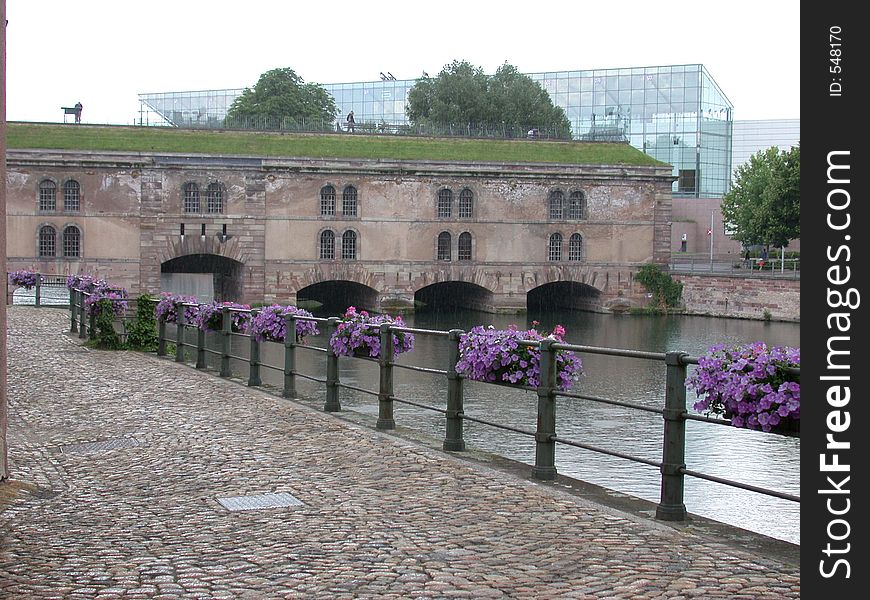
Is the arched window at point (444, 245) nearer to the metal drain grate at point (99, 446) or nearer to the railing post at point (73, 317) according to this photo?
the railing post at point (73, 317)

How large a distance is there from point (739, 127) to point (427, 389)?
2906 inches

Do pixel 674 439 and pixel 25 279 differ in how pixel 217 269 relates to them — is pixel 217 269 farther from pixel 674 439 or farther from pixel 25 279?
pixel 674 439

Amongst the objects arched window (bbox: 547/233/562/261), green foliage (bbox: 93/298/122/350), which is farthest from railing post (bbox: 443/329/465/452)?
arched window (bbox: 547/233/562/261)

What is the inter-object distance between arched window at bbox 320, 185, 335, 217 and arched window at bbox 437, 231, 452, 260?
4.90 m

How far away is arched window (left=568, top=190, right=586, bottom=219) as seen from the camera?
54.9 meters

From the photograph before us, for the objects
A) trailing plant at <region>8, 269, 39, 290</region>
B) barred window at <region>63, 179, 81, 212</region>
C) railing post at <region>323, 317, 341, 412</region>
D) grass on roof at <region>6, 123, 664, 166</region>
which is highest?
grass on roof at <region>6, 123, 664, 166</region>

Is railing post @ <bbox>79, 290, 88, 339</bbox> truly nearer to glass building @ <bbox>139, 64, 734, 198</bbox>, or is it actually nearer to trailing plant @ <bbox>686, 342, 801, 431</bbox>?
trailing plant @ <bbox>686, 342, 801, 431</bbox>

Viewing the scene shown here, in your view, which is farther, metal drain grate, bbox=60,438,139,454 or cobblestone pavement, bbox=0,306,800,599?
metal drain grate, bbox=60,438,139,454

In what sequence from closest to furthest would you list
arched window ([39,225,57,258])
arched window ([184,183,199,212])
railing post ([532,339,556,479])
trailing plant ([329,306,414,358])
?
railing post ([532,339,556,479]) < trailing plant ([329,306,414,358]) < arched window ([39,225,57,258]) < arched window ([184,183,199,212])

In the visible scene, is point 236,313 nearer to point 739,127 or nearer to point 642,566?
point 642,566

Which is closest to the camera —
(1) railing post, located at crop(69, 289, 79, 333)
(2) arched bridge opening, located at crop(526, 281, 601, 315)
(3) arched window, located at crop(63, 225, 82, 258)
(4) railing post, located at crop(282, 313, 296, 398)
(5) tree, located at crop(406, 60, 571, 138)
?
(4) railing post, located at crop(282, 313, 296, 398)

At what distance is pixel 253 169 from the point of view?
5172 centimetres


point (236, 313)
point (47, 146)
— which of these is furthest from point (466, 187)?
point (236, 313)

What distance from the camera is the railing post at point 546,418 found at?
880 centimetres
